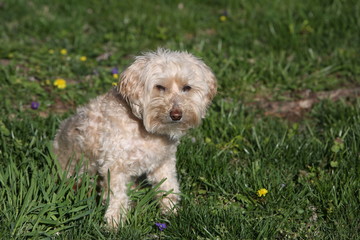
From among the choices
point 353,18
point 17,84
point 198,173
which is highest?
point 353,18

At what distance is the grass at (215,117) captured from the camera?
3236mm

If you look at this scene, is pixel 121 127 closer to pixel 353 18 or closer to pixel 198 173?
pixel 198 173

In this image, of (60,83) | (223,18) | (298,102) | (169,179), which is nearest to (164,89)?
(169,179)

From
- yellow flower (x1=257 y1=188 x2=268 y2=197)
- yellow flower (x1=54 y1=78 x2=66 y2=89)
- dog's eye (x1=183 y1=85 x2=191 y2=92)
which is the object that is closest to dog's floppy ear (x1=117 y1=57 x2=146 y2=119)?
dog's eye (x1=183 y1=85 x2=191 y2=92)

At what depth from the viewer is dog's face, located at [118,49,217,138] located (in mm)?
3242

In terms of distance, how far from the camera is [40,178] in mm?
3252

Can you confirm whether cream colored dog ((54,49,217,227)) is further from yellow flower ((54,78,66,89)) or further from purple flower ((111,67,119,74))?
purple flower ((111,67,119,74))

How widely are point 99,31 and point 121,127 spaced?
11.5ft

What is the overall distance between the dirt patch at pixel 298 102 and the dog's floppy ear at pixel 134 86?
6.87 feet

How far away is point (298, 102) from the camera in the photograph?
518 centimetres

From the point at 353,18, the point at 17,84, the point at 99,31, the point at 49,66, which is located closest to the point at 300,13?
the point at 353,18

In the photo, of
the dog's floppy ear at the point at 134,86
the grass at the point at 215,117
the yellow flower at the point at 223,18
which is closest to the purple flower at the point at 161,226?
the grass at the point at 215,117

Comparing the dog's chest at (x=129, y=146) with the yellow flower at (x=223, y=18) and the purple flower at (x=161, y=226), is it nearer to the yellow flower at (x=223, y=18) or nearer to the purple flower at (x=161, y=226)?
the purple flower at (x=161, y=226)

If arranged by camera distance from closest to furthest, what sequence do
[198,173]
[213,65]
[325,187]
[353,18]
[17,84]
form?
[325,187] → [198,173] → [17,84] → [213,65] → [353,18]
